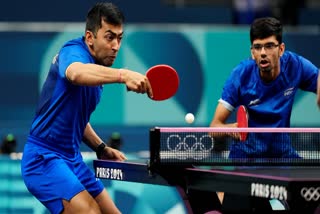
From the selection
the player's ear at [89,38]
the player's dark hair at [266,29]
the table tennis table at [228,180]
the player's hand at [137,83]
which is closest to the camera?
the table tennis table at [228,180]

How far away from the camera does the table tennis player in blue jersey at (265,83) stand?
6.81 metres

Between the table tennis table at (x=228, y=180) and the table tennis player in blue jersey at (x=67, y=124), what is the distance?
0.98ft

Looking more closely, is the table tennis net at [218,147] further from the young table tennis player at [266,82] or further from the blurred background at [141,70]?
the blurred background at [141,70]

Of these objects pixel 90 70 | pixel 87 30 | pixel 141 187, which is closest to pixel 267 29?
pixel 87 30

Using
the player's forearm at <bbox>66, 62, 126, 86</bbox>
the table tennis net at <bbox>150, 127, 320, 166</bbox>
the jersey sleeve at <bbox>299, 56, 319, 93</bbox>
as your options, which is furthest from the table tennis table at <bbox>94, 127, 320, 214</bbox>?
the jersey sleeve at <bbox>299, 56, 319, 93</bbox>

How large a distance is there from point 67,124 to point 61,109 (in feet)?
0.35

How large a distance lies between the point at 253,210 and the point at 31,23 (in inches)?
203

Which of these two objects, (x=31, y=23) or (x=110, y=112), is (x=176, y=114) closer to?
(x=110, y=112)

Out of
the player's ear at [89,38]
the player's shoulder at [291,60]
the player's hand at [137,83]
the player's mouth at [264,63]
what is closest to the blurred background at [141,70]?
the player's shoulder at [291,60]

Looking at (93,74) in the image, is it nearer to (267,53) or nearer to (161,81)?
(161,81)

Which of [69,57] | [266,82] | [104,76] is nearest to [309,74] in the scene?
[266,82]

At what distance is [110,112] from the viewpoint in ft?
33.1

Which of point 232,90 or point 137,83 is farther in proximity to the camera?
point 232,90

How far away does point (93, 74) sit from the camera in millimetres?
5316
